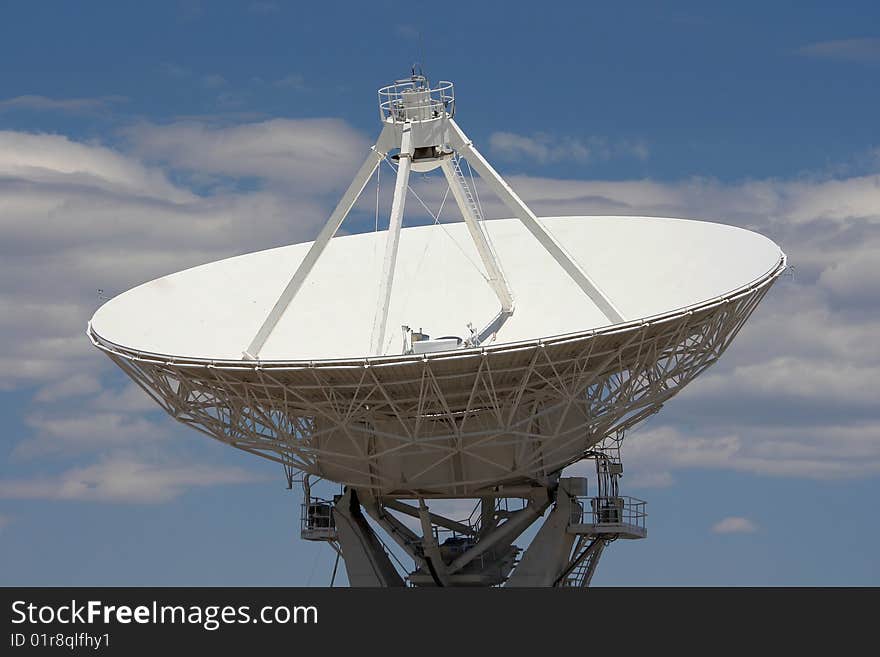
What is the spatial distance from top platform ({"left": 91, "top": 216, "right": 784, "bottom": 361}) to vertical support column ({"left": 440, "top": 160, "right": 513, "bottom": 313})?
56 cm

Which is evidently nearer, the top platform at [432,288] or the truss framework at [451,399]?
the truss framework at [451,399]

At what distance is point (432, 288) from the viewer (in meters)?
48.0

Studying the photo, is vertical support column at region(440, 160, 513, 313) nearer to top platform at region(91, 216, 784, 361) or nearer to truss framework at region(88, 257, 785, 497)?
top platform at region(91, 216, 784, 361)

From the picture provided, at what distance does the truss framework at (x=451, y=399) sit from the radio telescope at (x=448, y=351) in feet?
0.19

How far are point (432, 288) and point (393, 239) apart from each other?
236 inches

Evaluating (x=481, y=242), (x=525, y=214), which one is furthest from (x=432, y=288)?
(x=525, y=214)

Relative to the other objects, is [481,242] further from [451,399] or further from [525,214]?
[451,399]

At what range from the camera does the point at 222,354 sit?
43938mm

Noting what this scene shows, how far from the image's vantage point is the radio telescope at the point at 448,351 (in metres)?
40.0

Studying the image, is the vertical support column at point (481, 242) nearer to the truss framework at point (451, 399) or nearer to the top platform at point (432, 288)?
the top platform at point (432, 288)
